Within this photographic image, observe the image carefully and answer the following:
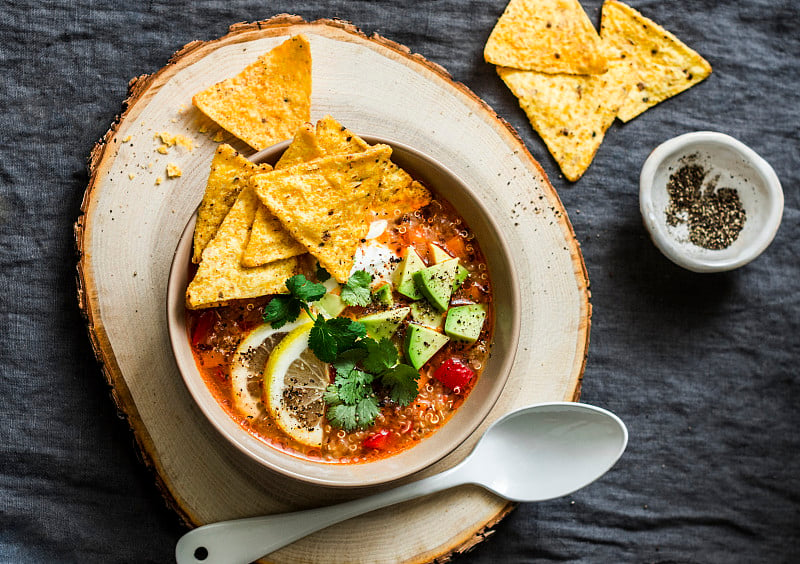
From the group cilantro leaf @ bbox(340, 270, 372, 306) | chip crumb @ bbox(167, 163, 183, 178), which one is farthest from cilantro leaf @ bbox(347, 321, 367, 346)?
chip crumb @ bbox(167, 163, 183, 178)

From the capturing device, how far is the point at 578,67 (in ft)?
9.58

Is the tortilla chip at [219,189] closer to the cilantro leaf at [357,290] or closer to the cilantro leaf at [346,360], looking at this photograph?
the cilantro leaf at [357,290]

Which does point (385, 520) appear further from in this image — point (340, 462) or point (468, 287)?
point (468, 287)

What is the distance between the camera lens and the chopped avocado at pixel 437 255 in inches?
98.7

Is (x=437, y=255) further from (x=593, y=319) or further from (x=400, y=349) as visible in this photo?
(x=593, y=319)

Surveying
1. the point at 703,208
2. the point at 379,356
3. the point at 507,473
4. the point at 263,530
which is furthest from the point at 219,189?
the point at 703,208

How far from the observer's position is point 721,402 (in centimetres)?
308

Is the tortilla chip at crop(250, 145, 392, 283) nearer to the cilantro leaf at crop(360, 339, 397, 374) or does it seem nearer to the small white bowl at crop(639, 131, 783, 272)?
the cilantro leaf at crop(360, 339, 397, 374)

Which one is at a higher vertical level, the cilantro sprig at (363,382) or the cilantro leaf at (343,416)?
the cilantro sprig at (363,382)

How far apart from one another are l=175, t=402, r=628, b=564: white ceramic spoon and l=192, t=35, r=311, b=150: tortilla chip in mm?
1361

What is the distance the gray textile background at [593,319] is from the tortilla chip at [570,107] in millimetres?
67

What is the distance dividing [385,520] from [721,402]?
161 cm

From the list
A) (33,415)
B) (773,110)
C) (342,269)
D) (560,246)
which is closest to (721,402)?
(560,246)

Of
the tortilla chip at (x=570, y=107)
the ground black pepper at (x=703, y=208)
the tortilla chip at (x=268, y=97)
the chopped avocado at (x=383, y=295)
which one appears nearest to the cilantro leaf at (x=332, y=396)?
the chopped avocado at (x=383, y=295)
